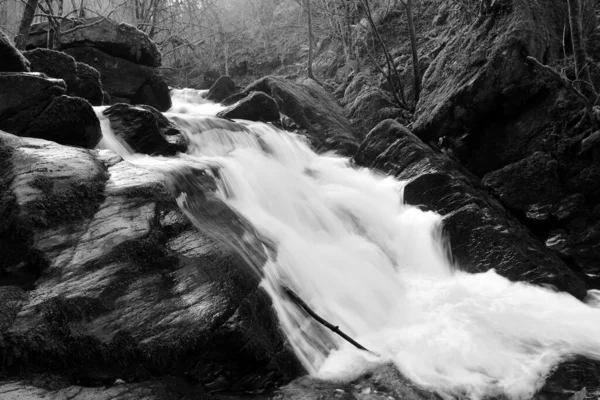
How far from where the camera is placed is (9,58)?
5.74 m

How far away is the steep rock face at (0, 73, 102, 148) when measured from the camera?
199 inches

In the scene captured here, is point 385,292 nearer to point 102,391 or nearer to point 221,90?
point 102,391

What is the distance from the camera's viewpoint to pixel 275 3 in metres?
25.9

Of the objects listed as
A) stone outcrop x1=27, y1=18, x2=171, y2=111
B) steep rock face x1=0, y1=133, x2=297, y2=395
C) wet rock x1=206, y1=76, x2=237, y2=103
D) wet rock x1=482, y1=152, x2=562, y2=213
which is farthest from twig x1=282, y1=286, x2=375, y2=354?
wet rock x1=206, y1=76, x2=237, y2=103

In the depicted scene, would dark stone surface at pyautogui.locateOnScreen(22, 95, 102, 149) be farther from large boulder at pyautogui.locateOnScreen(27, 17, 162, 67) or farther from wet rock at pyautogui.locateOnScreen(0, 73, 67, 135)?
large boulder at pyautogui.locateOnScreen(27, 17, 162, 67)

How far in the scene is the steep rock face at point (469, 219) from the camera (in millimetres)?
5363

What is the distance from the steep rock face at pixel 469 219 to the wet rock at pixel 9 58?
641cm

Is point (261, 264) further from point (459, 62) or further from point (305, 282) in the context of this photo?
point (459, 62)

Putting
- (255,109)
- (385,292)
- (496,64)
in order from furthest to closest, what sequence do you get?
1. (255,109)
2. (496,64)
3. (385,292)

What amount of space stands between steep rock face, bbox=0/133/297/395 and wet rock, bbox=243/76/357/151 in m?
7.35

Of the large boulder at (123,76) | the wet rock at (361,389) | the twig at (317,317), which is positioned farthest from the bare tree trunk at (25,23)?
the wet rock at (361,389)

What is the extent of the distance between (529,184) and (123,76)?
9.92 meters

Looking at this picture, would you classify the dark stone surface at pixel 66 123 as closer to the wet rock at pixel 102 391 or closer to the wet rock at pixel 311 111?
the wet rock at pixel 102 391

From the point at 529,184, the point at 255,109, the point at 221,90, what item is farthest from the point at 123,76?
the point at 529,184
